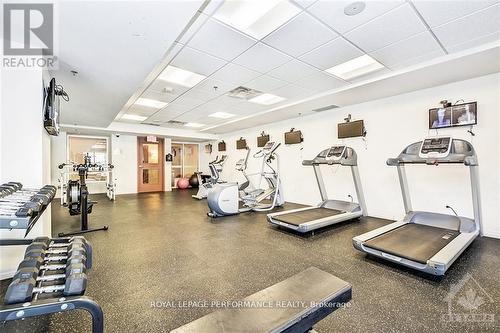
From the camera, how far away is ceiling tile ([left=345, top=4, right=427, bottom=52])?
2.29 meters

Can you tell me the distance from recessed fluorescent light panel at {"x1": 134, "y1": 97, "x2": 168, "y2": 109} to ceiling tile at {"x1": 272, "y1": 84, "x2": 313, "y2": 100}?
285cm

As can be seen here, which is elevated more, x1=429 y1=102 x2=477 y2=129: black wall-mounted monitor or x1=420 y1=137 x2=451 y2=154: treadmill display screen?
x1=429 y1=102 x2=477 y2=129: black wall-mounted monitor

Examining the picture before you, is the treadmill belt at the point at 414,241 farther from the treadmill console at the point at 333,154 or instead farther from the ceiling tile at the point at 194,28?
the ceiling tile at the point at 194,28

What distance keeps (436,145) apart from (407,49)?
1.52 m

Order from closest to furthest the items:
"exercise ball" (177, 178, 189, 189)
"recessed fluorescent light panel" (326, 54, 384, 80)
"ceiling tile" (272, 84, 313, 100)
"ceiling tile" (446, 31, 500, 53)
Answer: "ceiling tile" (446, 31, 500, 53) < "recessed fluorescent light panel" (326, 54, 384, 80) < "ceiling tile" (272, 84, 313, 100) < "exercise ball" (177, 178, 189, 189)

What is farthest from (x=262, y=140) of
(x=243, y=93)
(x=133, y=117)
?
(x=133, y=117)

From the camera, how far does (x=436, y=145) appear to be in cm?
335

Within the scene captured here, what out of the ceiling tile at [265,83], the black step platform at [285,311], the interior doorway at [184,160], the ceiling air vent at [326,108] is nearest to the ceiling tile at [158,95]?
the ceiling tile at [265,83]

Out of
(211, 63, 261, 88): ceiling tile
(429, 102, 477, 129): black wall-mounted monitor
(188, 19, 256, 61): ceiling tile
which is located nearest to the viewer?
(188, 19, 256, 61): ceiling tile

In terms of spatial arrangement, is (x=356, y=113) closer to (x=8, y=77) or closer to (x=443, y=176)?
(x=443, y=176)

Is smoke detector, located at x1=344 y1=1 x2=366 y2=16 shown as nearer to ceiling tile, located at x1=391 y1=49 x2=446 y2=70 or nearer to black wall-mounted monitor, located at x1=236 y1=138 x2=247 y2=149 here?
ceiling tile, located at x1=391 y1=49 x2=446 y2=70

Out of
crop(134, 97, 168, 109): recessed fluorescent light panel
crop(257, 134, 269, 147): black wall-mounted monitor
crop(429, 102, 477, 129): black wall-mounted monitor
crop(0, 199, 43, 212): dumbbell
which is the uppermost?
crop(134, 97, 168, 109): recessed fluorescent light panel

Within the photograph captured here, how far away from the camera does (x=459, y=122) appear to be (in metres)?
3.69

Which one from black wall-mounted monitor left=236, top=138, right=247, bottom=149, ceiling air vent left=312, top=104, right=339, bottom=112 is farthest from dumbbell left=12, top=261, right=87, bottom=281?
black wall-mounted monitor left=236, top=138, right=247, bottom=149
